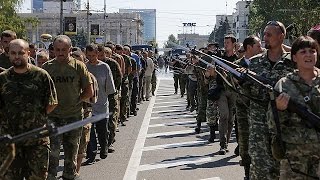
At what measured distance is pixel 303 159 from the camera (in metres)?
5.03

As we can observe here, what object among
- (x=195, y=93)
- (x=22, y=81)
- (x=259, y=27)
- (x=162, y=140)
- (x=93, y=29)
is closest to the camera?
(x=22, y=81)

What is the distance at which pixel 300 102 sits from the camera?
4934 millimetres

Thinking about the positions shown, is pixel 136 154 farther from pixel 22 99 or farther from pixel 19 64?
pixel 19 64

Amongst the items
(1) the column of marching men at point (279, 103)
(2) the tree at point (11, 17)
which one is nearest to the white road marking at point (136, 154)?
(1) the column of marching men at point (279, 103)

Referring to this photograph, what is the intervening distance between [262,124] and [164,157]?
14.6 feet

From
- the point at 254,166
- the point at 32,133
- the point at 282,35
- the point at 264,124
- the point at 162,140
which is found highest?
the point at 282,35

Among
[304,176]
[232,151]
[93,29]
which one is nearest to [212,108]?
[232,151]

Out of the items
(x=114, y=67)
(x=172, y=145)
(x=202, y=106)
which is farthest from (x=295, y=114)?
→ (x=202, y=106)

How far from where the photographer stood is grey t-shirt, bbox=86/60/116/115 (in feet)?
32.8

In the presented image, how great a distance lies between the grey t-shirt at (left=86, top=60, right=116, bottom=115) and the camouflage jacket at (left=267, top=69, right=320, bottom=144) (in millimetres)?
5258

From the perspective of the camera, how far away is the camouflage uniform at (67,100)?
7602mm

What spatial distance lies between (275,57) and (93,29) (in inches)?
2162

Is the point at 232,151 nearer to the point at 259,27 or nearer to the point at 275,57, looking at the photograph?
the point at 275,57

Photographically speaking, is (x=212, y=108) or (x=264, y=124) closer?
(x=264, y=124)
